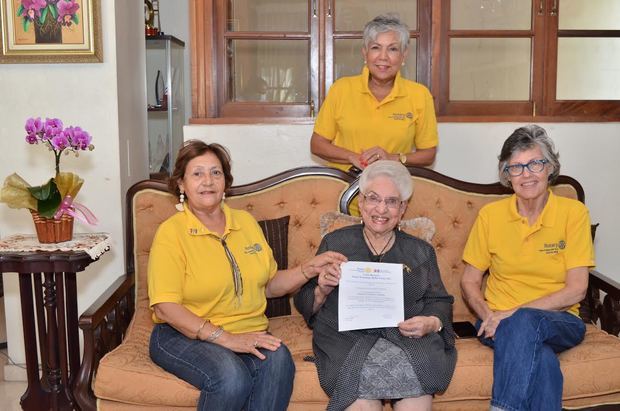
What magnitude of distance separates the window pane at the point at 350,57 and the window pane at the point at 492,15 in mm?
270

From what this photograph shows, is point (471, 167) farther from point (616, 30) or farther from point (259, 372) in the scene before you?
point (259, 372)

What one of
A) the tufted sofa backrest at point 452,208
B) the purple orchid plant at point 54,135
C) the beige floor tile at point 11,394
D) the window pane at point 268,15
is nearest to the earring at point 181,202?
the purple orchid plant at point 54,135

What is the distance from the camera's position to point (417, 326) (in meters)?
2.33

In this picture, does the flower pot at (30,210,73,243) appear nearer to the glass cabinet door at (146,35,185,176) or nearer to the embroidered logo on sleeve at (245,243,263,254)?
the embroidered logo on sleeve at (245,243,263,254)

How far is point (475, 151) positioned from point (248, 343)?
1.87 metres

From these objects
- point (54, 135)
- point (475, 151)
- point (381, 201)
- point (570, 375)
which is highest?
point (54, 135)

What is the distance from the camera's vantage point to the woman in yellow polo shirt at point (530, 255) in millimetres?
2432

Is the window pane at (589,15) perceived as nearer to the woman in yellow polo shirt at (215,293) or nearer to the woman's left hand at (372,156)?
the woman's left hand at (372,156)

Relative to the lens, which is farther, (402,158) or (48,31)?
(48,31)

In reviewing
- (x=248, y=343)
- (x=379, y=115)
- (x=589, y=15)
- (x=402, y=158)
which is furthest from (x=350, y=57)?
(x=248, y=343)

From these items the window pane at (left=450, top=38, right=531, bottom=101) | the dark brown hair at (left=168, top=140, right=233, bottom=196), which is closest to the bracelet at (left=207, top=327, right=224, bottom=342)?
the dark brown hair at (left=168, top=140, right=233, bottom=196)

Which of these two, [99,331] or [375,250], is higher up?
[375,250]

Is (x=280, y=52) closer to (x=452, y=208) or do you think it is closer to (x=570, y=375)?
(x=452, y=208)

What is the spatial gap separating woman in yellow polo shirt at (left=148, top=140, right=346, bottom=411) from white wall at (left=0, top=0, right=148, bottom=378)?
0.88 meters
